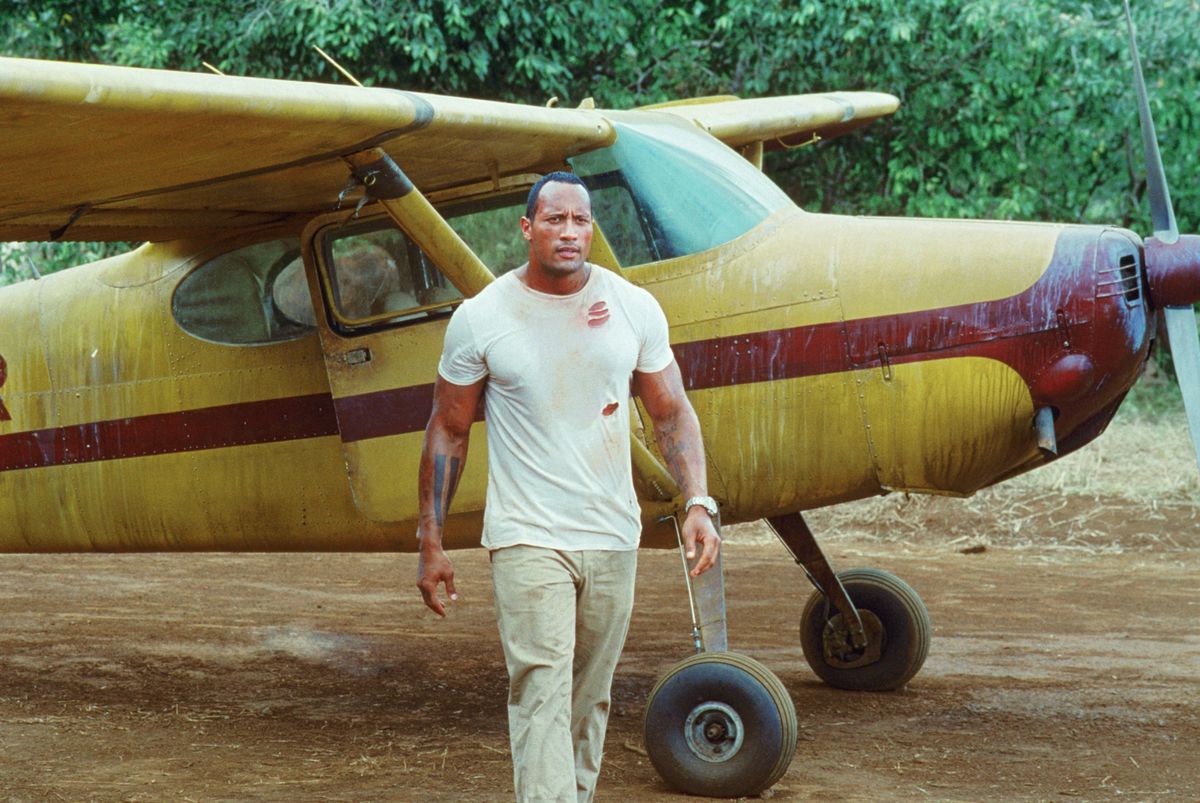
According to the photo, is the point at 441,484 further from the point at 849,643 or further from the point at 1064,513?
the point at 1064,513

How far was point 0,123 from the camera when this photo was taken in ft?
15.0

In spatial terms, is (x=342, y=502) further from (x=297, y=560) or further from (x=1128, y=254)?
(x=297, y=560)

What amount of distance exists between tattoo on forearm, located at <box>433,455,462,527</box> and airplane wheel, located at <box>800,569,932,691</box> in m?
3.54

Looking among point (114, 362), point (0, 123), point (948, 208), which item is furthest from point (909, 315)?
point (948, 208)

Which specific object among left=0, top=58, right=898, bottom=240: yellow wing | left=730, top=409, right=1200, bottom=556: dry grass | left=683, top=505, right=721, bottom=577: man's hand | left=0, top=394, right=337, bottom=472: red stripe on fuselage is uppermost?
left=0, top=58, right=898, bottom=240: yellow wing

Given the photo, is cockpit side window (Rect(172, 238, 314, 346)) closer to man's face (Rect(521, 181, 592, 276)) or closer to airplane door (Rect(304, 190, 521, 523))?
airplane door (Rect(304, 190, 521, 523))

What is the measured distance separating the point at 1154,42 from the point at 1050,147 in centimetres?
177

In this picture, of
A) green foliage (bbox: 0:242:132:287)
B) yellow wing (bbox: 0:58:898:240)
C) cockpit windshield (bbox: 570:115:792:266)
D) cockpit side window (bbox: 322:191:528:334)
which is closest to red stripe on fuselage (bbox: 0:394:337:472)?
cockpit side window (bbox: 322:191:528:334)

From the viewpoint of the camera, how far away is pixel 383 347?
6.39m

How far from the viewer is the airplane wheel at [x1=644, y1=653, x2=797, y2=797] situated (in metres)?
5.57

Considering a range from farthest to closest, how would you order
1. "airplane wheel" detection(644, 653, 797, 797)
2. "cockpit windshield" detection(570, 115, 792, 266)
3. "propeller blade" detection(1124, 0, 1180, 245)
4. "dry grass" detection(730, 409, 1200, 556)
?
"dry grass" detection(730, 409, 1200, 556), "cockpit windshield" detection(570, 115, 792, 266), "propeller blade" detection(1124, 0, 1180, 245), "airplane wheel" detection(644, 653, 797, 797)

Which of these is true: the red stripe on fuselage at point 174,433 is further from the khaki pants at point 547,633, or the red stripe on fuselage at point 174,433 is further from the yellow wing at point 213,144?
the khaki pants at point 547,633

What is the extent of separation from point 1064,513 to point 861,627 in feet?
21.2

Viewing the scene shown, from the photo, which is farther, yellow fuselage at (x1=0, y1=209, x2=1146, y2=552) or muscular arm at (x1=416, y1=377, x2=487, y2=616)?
yellow fuselage at (x1=0, y1=209, x2=1146, y2=552)
